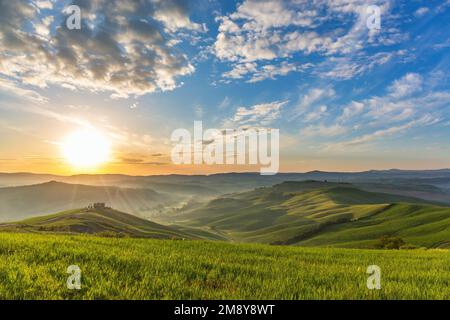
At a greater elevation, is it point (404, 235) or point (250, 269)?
point (250, 269)

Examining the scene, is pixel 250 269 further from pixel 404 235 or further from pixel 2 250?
pixel 404 235

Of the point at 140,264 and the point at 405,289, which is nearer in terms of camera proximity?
the point at 405,289

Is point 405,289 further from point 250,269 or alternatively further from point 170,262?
point 170,262

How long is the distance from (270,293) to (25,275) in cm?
670

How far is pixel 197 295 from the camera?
7.98 metres

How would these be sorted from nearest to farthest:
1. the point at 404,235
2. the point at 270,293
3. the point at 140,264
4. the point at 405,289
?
the point at 270,293
the point at 405,289
the point at 140,264
the point at 404,235

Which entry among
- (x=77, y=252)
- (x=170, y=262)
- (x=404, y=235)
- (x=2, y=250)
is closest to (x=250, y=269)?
(x=170, y=262)
